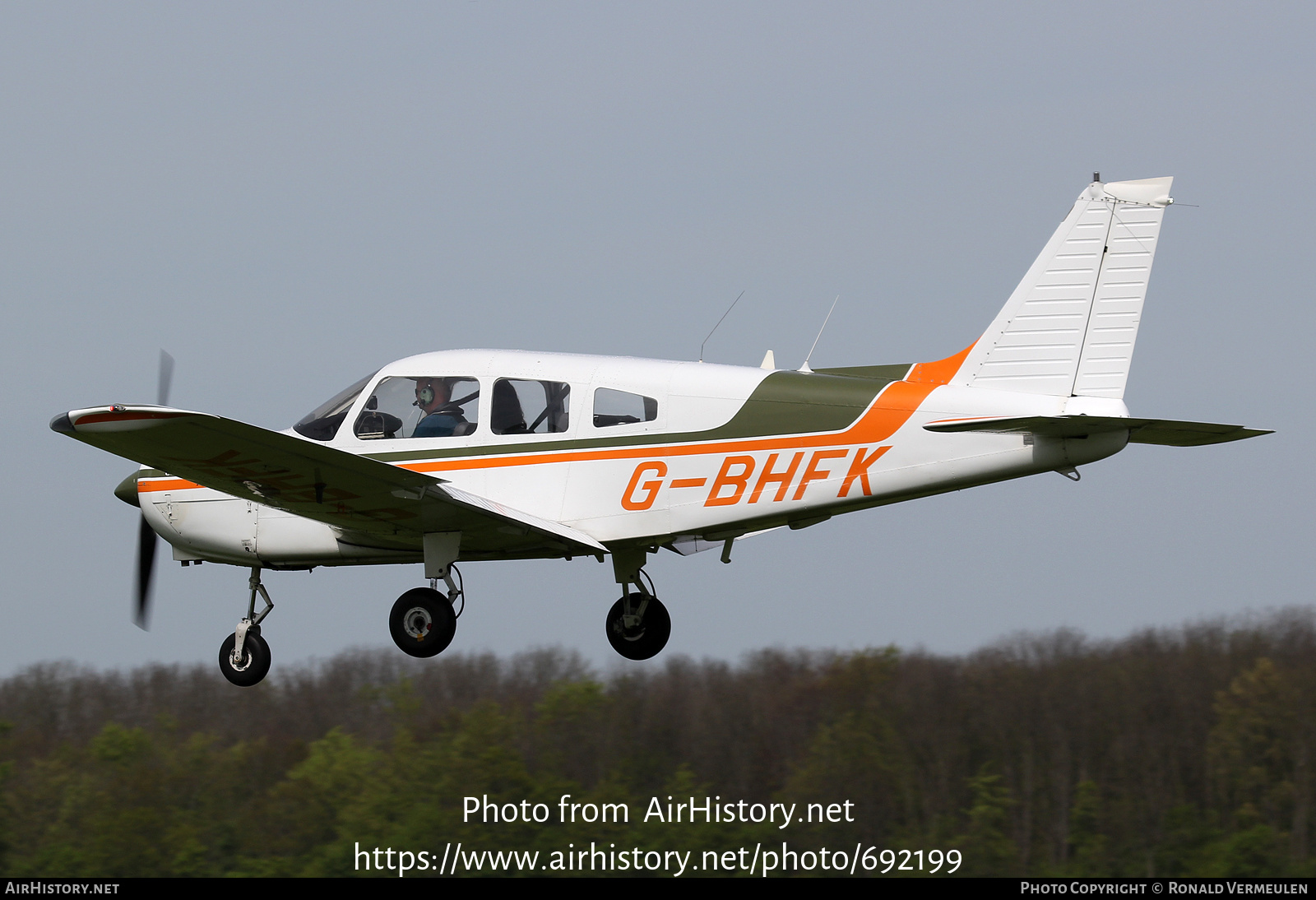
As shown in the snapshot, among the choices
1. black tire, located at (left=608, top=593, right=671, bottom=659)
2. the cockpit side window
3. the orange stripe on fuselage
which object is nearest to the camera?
the orange stripe on fuselage

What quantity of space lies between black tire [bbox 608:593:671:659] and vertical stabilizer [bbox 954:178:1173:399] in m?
4.00

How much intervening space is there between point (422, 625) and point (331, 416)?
2.14 m

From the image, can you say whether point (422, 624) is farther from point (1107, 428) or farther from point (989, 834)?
point (989, 834)

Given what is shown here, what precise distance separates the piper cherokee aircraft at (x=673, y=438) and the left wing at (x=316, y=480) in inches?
1.1

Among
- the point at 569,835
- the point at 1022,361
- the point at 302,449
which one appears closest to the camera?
the point at 302,449

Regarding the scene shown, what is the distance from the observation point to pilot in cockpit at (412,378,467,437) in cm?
1309

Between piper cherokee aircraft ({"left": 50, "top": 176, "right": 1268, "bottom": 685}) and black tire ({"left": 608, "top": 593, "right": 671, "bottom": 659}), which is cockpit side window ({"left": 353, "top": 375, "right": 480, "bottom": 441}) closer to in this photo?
piper cherokee aircraft ({"left": 50, "top": 176, "right": 1268, "bottom": 685})

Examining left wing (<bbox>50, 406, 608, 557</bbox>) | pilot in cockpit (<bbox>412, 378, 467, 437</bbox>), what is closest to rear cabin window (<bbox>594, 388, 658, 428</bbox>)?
left wing (<bbox>50, 406, 608, 557</bbox>)

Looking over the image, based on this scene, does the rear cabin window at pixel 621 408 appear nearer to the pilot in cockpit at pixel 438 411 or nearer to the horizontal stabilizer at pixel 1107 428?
the pilot in cockpit at pixel 438 411

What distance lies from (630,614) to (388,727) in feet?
159

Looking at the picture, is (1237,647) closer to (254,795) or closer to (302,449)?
(254,795)
